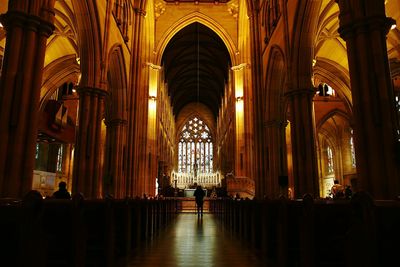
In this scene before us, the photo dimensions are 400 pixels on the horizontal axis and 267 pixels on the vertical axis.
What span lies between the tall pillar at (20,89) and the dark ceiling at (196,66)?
62.6ft

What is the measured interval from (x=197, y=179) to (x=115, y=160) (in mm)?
21591

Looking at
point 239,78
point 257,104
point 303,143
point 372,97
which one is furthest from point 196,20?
point 372,97

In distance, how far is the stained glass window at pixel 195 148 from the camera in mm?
40406

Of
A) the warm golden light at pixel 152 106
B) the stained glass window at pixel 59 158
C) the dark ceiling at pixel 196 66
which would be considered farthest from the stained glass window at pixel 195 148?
the warm golden light at pixel 152 106

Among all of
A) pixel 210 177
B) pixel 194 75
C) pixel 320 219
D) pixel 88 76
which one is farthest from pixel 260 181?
pixel 194 75

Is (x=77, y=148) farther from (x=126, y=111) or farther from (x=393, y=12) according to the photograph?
(x=393, y=12)

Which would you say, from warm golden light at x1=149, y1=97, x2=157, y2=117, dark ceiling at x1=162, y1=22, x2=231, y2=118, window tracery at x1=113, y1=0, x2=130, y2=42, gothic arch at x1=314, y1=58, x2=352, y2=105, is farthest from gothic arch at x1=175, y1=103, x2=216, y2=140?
window tracery at x1=113, y1=0, x2=130, y2=42

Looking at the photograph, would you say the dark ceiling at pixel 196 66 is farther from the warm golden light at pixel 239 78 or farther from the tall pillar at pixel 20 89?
the tall pillar at pixel 20 89

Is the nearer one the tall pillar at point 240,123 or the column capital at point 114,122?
the column capital at point 114,122

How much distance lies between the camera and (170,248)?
4.95 metres

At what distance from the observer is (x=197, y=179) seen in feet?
110

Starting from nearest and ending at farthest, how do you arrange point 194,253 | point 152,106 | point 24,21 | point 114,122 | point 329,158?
1. point 194,253
2. point 24,21
3. point 114,122
4. point 152,106
5. point 329,158

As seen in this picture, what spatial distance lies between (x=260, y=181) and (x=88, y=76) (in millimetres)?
7614

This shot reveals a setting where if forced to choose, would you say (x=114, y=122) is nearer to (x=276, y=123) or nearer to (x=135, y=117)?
(x=135, y=117)
